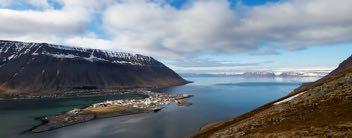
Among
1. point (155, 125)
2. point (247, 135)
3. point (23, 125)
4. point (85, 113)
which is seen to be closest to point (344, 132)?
point (247, 135)

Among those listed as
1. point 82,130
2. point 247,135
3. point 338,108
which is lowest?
point 82,130

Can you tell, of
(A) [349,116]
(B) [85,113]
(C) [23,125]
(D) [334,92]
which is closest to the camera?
(A) [349,116]

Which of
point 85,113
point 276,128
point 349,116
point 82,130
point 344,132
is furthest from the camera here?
point 85,113

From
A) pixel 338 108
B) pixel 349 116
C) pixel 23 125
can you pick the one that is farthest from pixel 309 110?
pixel 23 125

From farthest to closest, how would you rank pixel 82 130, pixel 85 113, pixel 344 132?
pixel 85 113 → pixel 82 130 → pixel 344 132

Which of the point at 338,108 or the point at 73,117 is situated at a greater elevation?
the point at 338,108

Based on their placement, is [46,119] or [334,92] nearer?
[334,92]

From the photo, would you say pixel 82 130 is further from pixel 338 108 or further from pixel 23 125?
pixel 338 108

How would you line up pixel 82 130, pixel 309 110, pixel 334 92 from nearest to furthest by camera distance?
pixel 309 110
pixel 334 92
pixel 82 130

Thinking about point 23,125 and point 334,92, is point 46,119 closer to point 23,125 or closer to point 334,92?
point 23,125
